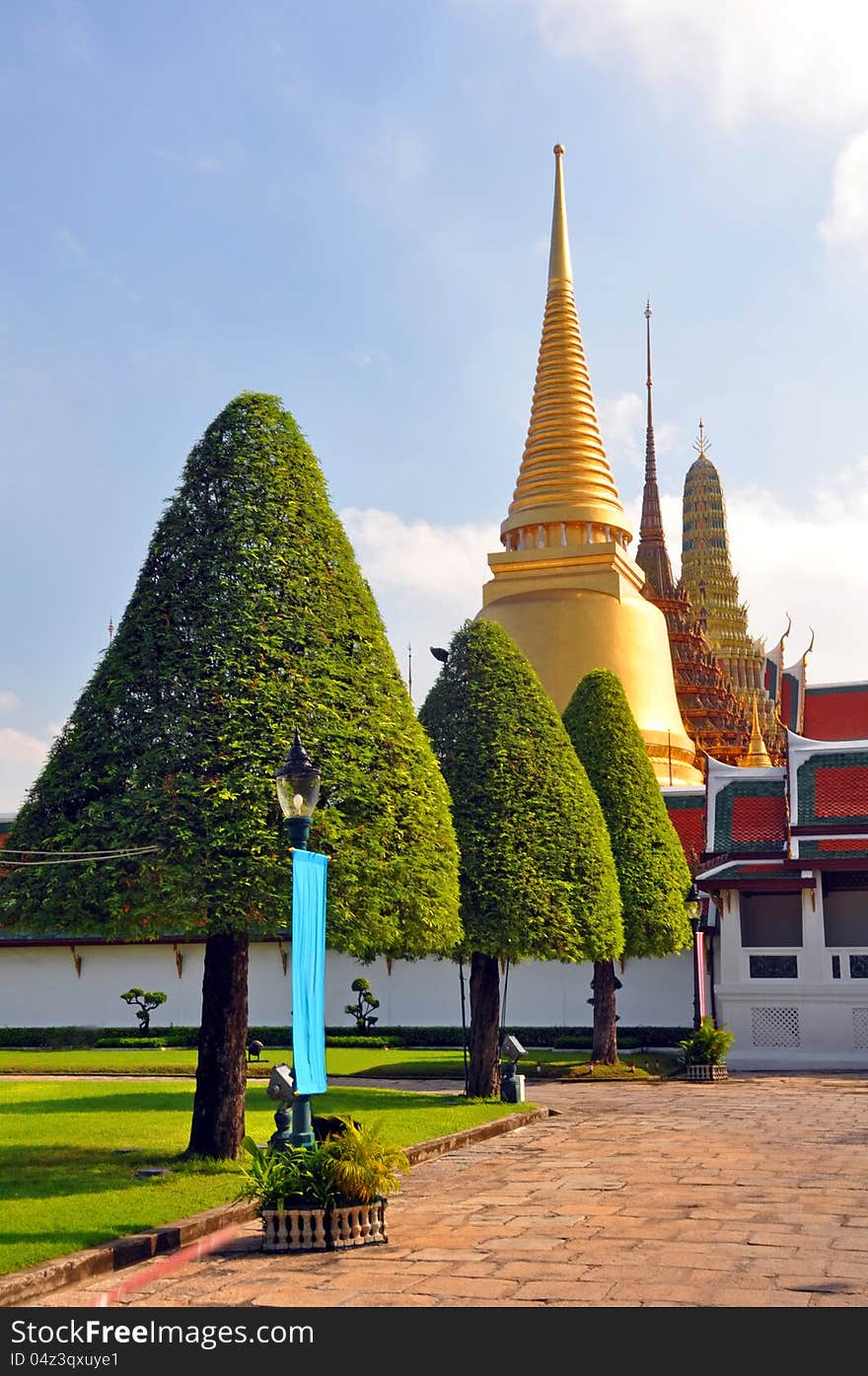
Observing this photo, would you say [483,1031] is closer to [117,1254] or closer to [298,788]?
[298,788]

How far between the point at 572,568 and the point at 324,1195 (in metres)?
45.9

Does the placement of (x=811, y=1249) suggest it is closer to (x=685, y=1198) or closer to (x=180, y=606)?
(x=685, y=1198)

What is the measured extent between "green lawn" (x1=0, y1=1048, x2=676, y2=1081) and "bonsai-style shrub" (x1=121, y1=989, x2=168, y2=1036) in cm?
202

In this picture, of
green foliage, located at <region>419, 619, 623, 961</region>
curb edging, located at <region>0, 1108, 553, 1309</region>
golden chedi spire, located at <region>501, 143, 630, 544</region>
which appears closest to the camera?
curb edging, located at <region>0, 1108, 553, 1309</region>

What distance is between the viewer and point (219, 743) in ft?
47.5

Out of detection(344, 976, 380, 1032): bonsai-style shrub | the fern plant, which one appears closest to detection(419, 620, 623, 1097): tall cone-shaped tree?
the fern plant

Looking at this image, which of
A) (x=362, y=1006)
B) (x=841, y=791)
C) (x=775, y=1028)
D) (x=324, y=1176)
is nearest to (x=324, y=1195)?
(x=324, y=1176)

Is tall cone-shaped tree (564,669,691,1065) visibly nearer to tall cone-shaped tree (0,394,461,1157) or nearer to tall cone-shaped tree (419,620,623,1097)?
tall cone-shaped tree (419,620,623,1097)

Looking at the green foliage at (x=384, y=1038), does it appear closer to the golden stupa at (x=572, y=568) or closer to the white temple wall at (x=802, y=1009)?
the white temple wall at (x=802, y=1009)

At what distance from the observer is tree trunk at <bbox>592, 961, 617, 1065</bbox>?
3002 cm

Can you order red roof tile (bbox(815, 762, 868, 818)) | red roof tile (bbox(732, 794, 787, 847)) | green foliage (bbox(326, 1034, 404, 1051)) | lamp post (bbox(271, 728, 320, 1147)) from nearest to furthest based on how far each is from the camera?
1. lamp post (bbox(271, 728, 320, 1147))
2. red roof tile (bbox(815, 762, 868, 818))
3. red roof tile (bbox(732, 794, 787, 847))
4. green foliage (bbox(326, 1034, 404, 1051))

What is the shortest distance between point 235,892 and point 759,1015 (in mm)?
22411

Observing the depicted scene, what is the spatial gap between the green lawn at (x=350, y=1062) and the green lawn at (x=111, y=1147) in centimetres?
339

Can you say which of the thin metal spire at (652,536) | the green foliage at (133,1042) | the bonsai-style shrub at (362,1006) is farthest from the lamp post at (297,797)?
the thin metal spire at (652,536)
